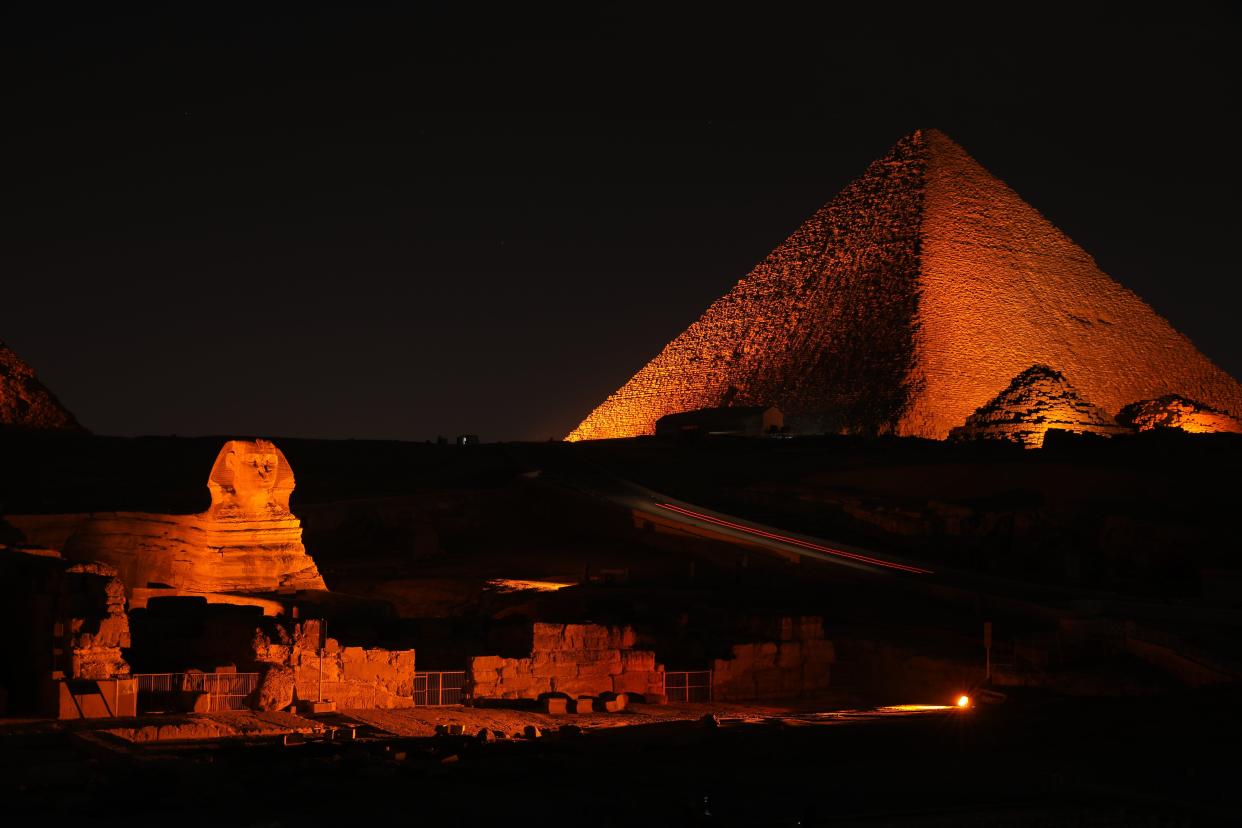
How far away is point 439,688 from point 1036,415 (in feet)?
130

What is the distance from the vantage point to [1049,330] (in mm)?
91375

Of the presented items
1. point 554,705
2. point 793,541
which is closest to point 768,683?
point 554,705

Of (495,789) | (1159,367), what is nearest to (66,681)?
(495,789)

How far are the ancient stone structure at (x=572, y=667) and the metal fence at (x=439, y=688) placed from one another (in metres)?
0.11

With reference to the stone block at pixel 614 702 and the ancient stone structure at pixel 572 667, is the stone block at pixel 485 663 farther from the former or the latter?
the stone block at pixel 614 702

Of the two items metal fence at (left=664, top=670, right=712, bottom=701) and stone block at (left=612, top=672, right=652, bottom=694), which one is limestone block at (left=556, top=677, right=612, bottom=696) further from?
metal fence at (left=664, top=670, right=712, bottom=701)

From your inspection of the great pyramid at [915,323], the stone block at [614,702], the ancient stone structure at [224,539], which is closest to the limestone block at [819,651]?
the stone block at [614,702]

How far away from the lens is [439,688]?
12570 mm

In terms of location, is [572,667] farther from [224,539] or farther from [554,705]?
[224,539]

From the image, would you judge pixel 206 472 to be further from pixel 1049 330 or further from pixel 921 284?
pixel 1049 330

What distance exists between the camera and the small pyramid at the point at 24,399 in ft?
111

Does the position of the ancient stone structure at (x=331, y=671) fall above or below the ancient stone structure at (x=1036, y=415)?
below

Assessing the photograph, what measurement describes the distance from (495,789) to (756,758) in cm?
215

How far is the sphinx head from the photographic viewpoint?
16.2 metres
